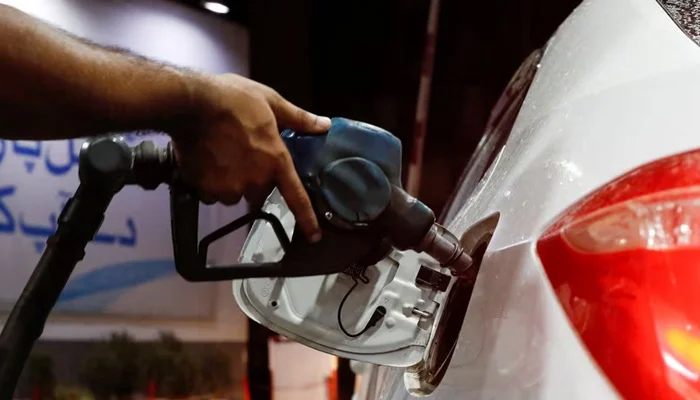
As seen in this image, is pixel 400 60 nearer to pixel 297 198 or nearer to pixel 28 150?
pixel 28 150

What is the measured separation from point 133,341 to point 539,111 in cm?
297

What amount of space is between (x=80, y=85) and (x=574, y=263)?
533mm

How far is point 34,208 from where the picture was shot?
10.8 ft

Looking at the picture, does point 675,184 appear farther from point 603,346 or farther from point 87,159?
point 87,159

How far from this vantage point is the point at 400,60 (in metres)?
5.11

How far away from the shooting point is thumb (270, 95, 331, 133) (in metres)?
0.92

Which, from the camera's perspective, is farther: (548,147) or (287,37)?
(287,37)

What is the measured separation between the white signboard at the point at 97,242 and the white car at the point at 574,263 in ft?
6.51

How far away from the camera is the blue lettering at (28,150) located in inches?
128

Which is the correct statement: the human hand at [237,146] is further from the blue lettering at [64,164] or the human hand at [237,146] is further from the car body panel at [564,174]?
the blue lettering at [64,164]

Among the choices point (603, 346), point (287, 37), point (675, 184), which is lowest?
point (287, 37)

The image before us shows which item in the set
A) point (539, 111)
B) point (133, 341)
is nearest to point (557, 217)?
point (539, 111)

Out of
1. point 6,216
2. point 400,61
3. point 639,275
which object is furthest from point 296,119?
point 400,61

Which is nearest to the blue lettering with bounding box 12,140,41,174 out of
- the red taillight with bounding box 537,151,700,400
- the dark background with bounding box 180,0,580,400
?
the dark background with bounding box 180,0,580,400
